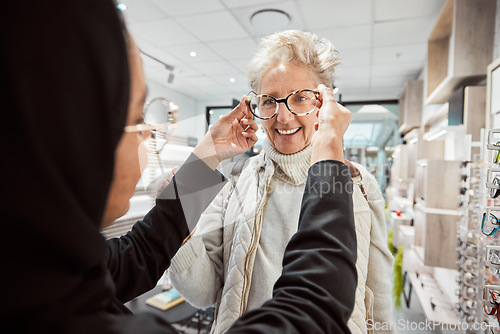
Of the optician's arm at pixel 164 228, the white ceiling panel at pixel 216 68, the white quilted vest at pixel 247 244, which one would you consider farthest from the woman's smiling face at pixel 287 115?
the white ceiling panel at pixel 216 68

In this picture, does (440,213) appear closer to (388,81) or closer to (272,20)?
(272,20)

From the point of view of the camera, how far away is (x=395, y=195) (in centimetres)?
638

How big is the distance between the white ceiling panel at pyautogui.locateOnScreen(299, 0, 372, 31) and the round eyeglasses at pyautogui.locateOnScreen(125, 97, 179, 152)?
3.13 meters

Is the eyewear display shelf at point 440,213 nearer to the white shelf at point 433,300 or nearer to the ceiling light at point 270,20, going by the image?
the white shelf at point 433,300

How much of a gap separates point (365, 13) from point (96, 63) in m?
3.88

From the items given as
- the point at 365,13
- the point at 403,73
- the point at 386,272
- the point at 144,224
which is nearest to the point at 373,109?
the point at 403,73

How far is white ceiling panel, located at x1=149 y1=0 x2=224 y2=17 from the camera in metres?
3.25

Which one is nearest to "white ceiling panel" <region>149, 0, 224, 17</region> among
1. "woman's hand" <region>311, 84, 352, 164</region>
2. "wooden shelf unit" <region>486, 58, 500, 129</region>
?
"wooden shelf unit" <region>486, 58, 500, 129</region>

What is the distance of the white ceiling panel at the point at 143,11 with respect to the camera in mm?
3217

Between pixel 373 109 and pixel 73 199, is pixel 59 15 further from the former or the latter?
pixel 373 109

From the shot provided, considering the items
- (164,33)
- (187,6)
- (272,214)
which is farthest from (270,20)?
(272,214)

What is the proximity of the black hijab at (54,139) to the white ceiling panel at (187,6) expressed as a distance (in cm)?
341

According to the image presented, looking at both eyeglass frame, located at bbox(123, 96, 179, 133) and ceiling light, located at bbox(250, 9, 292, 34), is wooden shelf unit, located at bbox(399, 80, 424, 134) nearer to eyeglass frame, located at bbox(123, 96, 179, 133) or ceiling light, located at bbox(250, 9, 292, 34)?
ceiling light, located at bbox(250, 9, 292, 34)

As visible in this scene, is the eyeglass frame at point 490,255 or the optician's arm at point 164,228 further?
the eyeglass frame at point 490,255
